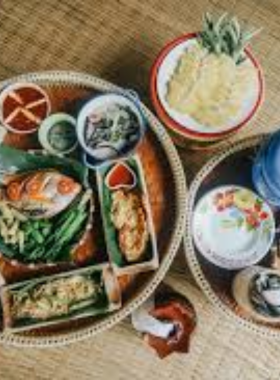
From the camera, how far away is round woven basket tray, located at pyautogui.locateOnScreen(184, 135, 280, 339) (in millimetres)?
1570

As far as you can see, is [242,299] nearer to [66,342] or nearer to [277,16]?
[66,342]

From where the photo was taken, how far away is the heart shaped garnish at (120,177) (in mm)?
1579

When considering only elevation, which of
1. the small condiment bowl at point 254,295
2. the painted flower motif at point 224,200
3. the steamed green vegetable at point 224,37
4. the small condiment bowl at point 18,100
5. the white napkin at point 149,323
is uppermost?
the steamed green vegetable at point 224,37

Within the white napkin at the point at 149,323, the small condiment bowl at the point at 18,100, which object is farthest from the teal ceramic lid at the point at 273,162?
the small condiment bowl at the point at 18,100

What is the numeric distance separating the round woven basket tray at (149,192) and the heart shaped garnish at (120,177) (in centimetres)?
4

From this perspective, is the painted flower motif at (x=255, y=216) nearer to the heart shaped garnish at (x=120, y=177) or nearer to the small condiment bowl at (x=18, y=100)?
the heart shaped garnish at (x=120, y=177)

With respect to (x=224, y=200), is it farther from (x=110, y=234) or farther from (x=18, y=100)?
(x=18, y=100)

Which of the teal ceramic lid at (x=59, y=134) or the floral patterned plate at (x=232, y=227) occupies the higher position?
the teal ceramic lid at (x=59, y=134)

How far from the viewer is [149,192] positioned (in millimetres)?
1614

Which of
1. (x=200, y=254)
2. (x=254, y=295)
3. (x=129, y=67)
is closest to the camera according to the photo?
(x=254, y=295)

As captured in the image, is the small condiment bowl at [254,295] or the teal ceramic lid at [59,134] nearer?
the small condiment bowl at [254,295]

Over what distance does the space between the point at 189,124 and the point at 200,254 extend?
263 millimetres

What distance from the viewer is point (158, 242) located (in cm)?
159

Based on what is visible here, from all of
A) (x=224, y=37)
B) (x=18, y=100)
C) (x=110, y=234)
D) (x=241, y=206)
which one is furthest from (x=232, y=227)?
(x=18, y=100)
